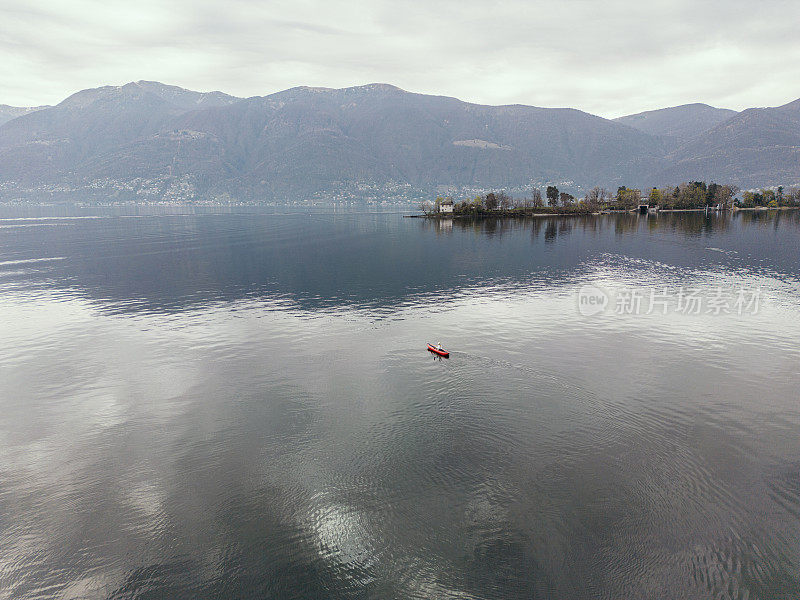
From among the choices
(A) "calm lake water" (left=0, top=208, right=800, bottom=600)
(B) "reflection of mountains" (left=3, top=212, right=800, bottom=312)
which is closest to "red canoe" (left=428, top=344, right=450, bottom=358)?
(A) "calm lake water" (left=0, top=208, right=800, bottom=600)

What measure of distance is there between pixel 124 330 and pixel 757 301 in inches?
5400

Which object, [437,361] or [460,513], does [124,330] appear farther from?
[460,513]

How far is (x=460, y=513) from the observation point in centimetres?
3180

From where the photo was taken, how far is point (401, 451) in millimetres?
39750

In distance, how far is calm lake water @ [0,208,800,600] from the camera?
1075 inches

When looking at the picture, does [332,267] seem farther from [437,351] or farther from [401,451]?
[401,451]

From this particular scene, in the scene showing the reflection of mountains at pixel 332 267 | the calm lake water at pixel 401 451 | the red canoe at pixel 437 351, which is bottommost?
the calm lake water at pixel 401 451

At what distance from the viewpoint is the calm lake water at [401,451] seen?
27.3 m

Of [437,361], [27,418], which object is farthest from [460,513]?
[27,418]

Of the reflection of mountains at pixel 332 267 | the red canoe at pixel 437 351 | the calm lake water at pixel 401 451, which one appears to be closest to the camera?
the calm lake water at pixel 401 451

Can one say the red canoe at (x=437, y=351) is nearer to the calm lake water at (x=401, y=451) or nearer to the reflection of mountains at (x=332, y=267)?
the calm lake water at (x=401, y=451)

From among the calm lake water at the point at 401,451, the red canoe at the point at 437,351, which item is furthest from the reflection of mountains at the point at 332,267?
the red canoe at the point at 437,351

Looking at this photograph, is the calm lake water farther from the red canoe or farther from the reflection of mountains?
the reflection of mountains

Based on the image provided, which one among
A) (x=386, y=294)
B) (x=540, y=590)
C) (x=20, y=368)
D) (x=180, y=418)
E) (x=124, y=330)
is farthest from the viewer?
(x=386, y=294)
